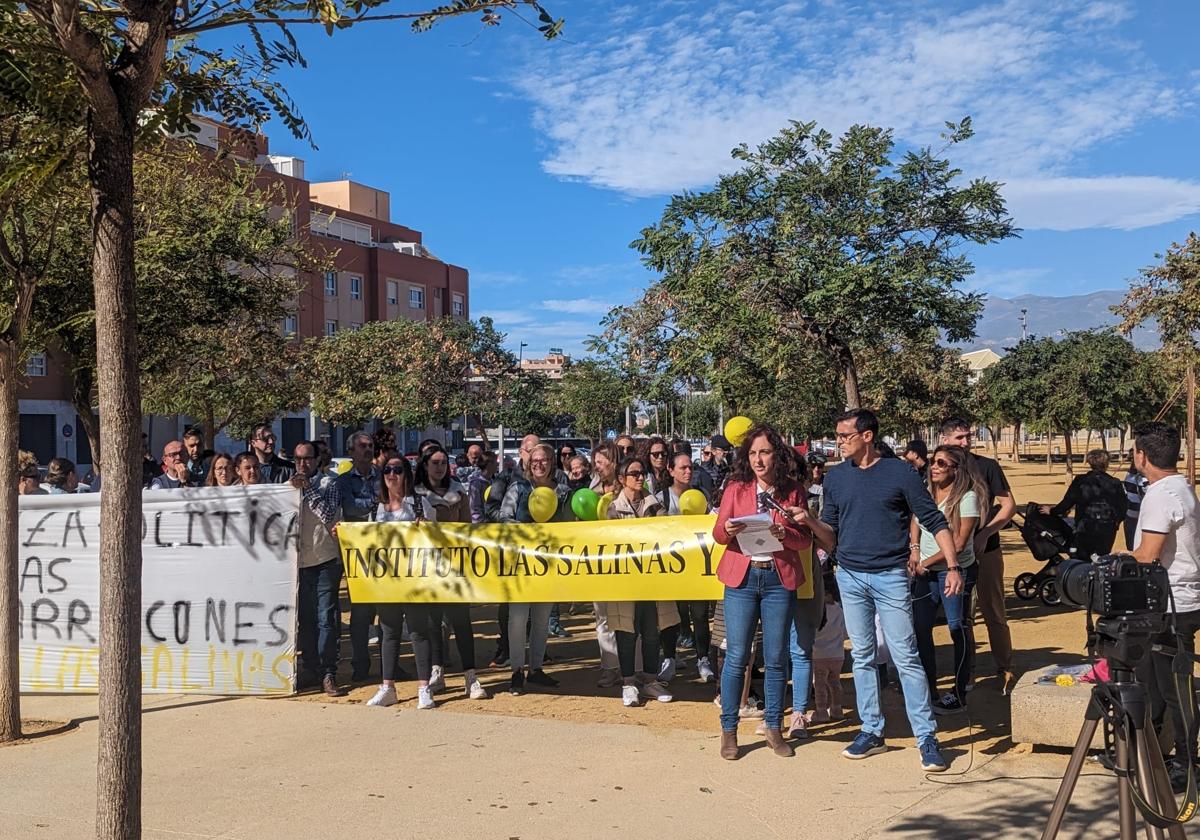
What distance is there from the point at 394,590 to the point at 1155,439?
519 cm

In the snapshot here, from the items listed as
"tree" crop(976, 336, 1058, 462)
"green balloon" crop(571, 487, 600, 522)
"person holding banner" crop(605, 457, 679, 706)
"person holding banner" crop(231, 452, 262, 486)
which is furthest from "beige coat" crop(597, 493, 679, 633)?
"tree" crop(976, 336, 1058, 462)

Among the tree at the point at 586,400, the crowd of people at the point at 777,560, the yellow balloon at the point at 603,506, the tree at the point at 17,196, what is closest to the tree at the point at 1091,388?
the tree at the point at 586,400

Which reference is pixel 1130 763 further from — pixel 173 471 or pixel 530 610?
pixel 173 471

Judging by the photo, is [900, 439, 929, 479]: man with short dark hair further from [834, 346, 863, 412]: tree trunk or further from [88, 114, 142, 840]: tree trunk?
[88, 114, 142, 840]: tree trunk

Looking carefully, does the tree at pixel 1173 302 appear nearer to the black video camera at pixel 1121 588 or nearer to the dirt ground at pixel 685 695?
the dirt ground at pixel 685 695

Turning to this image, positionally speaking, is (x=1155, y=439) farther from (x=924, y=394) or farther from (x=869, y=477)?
(x=924, y=394)

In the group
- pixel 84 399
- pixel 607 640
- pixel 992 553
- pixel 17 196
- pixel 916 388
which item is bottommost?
pixel 607 640

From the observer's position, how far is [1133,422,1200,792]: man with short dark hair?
5.13m

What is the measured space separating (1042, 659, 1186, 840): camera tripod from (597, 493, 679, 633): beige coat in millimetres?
4277

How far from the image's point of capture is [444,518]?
8719mm

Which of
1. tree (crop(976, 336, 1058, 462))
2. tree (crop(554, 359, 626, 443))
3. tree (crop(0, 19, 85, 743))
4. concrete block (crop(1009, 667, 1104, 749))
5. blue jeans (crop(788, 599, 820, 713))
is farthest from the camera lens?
tree (crop(554, 359, 626, 443))

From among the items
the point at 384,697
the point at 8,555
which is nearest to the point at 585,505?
the point at 384,697

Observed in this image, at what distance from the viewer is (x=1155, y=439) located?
5.38 m

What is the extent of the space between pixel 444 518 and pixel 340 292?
193 feet
